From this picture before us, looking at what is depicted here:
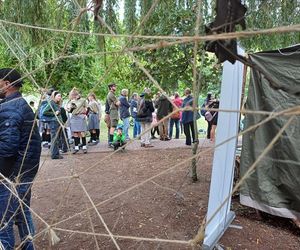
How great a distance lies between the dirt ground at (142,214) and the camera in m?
3.79

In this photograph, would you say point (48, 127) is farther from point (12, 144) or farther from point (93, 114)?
point (12, 144)

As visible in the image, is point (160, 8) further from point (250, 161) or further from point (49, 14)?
point (250, 161)

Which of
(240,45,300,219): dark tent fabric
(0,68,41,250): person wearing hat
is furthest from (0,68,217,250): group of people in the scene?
(240,45,300,219): dark tent fabric

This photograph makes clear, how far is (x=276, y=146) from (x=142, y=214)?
1810mm

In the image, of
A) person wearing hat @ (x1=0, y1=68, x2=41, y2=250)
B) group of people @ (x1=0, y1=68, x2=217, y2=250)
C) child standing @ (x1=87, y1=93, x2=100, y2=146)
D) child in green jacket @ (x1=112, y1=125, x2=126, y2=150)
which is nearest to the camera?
group of people @ (x1=0, y1=68, x2=217, y2=250)

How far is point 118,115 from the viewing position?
31.5 feet

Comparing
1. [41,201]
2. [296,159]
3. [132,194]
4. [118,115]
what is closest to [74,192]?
[41,201]

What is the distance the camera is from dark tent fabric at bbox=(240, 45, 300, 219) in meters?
4.11

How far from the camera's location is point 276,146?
4.23 metres

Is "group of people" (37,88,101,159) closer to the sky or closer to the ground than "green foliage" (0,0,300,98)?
closer to the ground

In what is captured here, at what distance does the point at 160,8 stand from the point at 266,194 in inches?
103

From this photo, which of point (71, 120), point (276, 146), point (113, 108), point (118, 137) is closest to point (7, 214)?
point (276, 146)

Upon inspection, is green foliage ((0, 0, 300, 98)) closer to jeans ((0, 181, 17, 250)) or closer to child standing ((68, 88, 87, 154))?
jeans ((0, 181, 17, 250))

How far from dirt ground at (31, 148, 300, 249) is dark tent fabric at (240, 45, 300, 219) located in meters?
0.28
